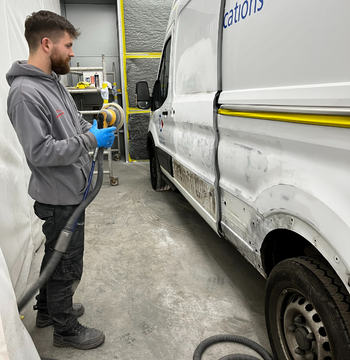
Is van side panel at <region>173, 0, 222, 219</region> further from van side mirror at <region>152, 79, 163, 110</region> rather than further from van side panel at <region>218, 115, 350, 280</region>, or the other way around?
van side mirror at <region>152, 79, 163, 110</region>

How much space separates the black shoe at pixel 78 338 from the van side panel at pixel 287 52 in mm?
1566

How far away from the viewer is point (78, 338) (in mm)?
1739

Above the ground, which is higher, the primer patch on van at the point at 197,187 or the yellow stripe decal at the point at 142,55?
the yellow stripe decal at the point at 142,55

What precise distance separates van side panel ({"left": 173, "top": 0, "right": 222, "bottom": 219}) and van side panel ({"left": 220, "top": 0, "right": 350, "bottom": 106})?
0.26 meters

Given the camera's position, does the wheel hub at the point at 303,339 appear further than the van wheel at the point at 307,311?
Yes

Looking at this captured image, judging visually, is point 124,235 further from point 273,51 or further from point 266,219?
point 273,51

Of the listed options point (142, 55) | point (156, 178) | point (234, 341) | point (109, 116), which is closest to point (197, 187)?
point (109, 116)

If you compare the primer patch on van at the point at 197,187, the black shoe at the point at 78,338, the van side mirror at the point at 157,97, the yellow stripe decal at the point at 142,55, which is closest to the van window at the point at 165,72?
the van side mirror at the point at 157,97

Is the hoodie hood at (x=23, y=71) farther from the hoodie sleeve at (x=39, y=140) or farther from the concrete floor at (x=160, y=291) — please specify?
the concrete floor at (x=160, y=291)

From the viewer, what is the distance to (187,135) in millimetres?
2586

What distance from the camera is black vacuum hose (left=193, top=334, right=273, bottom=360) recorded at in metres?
1.60

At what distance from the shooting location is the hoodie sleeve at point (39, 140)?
135cm

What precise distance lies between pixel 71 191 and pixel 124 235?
1736 millimetres

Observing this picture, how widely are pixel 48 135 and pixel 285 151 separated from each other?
107 cm
